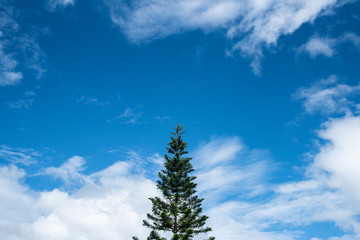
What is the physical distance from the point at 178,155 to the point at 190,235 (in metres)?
8.27

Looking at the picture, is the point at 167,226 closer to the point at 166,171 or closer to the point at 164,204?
the point at 164,204

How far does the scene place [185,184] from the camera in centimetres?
2553

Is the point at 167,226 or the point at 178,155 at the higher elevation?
the point at 178,155

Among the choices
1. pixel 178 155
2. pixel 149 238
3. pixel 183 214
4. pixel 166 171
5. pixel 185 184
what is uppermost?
pixel 178 155

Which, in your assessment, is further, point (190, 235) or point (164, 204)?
point (164, 204)

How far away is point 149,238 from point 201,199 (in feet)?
20.8

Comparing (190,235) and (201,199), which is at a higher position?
(201,199)

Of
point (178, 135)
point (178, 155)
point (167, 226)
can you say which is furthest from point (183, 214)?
point (178, 135)

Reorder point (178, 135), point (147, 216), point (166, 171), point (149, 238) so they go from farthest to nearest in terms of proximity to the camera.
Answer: point (178, 135) < point (166, 171) < point (147, 216) < point (149, 238)

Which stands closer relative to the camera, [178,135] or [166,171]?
[166,171]

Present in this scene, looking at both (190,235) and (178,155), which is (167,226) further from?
(178,155)

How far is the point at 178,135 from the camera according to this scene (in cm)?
2842

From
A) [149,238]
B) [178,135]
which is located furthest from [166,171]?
[149,238]

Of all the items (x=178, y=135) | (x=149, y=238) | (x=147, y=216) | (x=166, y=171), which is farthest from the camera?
(x=178, y=135)
